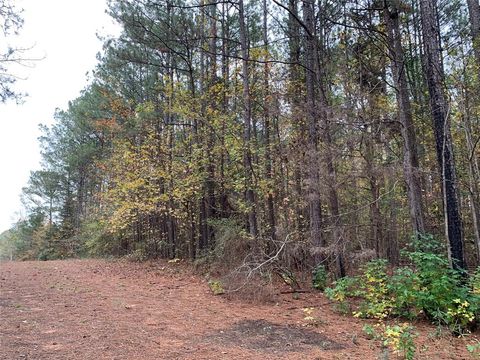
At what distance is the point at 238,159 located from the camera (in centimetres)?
1120

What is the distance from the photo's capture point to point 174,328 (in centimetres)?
521

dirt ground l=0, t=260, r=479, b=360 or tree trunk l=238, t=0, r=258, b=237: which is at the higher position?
tree trunk l=238, t=0, r=258, b=237

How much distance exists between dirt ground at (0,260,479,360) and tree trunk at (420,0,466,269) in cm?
145

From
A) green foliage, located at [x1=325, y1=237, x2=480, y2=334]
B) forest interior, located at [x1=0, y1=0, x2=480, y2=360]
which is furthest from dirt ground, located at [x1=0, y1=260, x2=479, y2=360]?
green foliage, located at [x1=325, y1=237, x2=480, y2=334]

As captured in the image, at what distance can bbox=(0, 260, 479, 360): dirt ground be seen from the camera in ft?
13.4

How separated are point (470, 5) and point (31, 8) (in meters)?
10.8

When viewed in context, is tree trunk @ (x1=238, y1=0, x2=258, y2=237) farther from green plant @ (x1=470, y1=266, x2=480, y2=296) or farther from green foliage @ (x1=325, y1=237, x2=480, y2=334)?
green plant @ (x1=470, y1=266, x2=480, y2=296)

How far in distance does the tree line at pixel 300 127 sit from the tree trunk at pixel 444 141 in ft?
0.09

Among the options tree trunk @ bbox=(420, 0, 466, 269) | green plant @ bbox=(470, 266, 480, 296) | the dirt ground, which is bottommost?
the dirt ground

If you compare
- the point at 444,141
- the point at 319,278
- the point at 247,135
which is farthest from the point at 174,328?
the point at 247,135

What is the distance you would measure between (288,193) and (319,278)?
3726 mm

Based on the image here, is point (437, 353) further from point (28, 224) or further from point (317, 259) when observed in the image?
point (28, 224)

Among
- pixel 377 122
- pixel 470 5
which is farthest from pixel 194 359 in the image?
pixel 470 5

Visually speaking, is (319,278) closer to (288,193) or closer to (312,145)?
(312,145)
